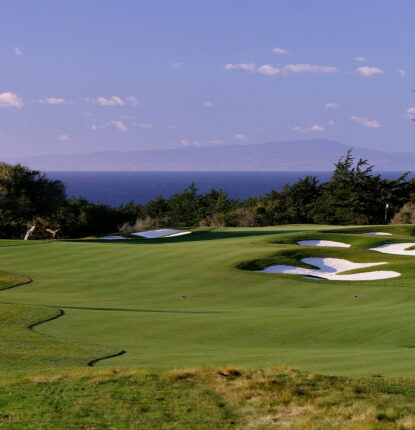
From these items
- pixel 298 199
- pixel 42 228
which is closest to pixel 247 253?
pixel 42 228

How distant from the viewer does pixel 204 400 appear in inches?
305

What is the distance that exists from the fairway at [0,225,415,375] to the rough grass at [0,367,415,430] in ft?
Result: 4.13

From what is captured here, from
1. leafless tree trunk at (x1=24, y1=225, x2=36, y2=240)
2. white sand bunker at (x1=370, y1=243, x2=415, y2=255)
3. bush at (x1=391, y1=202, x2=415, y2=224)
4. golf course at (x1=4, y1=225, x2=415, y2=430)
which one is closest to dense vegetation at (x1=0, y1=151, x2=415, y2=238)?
leafless tree trunk at (x1=24, y1=225, x2=36, y2=240)

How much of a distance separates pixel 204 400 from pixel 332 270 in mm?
18572

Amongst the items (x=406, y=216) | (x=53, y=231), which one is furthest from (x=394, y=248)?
(x=53, y=231)

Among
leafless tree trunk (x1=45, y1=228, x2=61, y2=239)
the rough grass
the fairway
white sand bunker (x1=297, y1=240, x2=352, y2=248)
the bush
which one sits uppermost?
the bush

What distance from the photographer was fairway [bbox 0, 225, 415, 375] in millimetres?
11242

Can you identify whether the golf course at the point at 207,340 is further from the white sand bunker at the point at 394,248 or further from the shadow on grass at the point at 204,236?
the shadow on grass at the point at 204,236

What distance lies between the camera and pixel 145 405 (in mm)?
7559

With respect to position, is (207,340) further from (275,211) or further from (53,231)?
(275,211)

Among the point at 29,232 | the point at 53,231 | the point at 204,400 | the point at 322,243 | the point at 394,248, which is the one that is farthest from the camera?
the point at 53,231

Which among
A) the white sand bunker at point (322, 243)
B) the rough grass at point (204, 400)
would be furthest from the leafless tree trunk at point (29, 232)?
the rough grass at point (204, 400)

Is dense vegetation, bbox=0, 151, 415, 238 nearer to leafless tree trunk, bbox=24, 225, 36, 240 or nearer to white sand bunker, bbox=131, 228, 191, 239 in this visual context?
leafless tree trunk, bbox=24, 225, 36, 240

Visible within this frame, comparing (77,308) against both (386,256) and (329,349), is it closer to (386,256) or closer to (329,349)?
(329,349)
